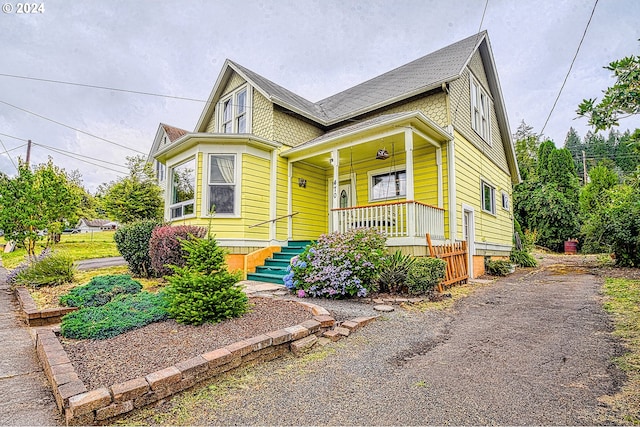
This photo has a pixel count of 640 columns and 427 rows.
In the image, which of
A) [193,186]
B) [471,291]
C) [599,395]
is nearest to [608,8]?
[471,291]

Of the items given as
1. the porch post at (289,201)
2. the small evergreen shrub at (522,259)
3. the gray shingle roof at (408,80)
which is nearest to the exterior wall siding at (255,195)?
the porch post at (289,201)

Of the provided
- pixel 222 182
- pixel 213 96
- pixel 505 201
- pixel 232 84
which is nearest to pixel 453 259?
pixel 222 182

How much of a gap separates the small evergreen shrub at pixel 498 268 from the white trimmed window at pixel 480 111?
4.13 m

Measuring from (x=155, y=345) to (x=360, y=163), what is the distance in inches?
320

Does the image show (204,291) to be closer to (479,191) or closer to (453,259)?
(453,259)

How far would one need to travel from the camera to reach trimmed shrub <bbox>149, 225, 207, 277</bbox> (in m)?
7.30

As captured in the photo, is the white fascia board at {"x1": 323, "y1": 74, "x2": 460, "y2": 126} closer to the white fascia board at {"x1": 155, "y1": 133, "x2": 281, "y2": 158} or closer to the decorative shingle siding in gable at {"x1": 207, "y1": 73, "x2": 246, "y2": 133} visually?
the white fascia board at {"x1": 155, "y1": 133, "x2": 281, "y2": 158}

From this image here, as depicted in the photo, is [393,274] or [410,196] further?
[410,196]

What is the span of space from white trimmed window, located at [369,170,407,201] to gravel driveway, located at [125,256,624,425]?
17.0 ft

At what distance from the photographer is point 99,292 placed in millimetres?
4852

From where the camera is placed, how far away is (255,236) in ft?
30.1

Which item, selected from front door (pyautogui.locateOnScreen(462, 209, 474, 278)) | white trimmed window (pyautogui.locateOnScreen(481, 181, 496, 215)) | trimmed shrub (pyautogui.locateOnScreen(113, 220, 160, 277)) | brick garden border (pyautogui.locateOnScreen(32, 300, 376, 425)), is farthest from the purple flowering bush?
white trimmed window (pyautogui.locateOnScreen(481, 181, 496, 215))

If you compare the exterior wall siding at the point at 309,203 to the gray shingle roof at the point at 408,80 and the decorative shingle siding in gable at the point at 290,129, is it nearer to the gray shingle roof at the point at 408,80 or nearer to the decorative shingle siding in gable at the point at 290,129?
the decorative shingle siding in gable at the point at 290,129

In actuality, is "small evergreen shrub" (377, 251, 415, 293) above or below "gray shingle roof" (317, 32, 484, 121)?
below
